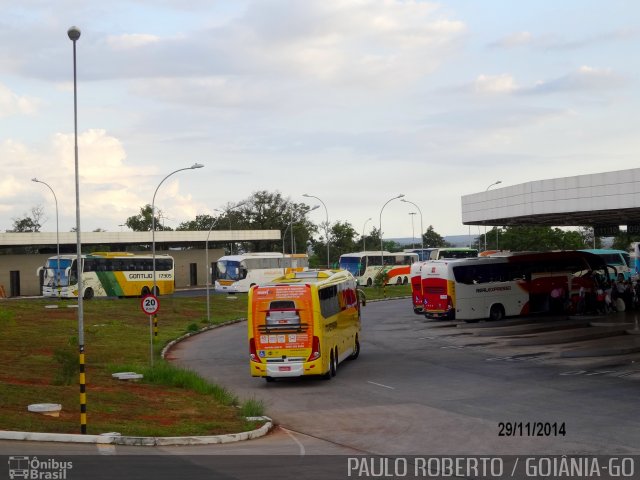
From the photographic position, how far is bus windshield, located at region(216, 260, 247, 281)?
234 feet

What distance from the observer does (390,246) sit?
13862cm

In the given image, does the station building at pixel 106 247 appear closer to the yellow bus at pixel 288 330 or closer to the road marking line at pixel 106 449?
the yellow bus at pixel 288 330

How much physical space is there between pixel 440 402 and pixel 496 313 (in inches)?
984

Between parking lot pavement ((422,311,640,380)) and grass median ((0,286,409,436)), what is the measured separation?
35.6ft

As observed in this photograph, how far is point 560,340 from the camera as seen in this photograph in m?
34.8

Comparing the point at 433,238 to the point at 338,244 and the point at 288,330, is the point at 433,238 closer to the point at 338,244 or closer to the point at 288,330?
the point at 338,244

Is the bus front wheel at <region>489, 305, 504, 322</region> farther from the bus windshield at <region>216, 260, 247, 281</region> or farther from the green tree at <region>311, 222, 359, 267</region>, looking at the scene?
the green tree at <region>311, 222, 359, 267</region>

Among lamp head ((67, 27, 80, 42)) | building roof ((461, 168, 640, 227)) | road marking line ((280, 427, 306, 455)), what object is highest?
lamp head ((67, 27, 80, 42))

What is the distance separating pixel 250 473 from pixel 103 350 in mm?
21429

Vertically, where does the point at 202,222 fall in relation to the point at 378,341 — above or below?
above

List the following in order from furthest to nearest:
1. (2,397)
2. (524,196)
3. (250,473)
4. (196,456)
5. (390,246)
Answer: (390,246)
(524,196)
(2,397)
(196,456)
(250,473)

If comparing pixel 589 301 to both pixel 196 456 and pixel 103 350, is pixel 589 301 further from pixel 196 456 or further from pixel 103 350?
pixel 196 456

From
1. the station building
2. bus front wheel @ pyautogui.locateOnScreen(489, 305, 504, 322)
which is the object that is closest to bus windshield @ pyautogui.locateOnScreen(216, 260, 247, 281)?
the station building

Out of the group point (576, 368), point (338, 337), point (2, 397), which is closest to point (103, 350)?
point (338, 337)
